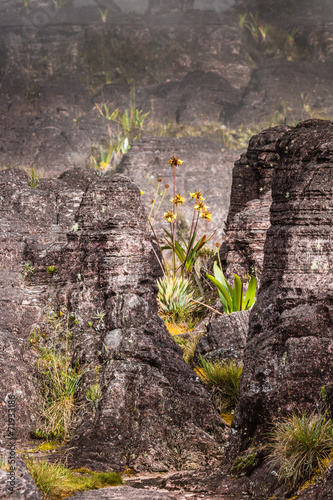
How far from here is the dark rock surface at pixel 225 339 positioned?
699 cm

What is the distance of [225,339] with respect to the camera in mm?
7137

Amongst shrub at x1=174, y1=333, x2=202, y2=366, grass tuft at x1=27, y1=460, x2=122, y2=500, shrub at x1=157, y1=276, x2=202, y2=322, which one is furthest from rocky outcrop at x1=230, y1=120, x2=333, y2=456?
shrub at x1=157, y1=276, x2=202, y2=322

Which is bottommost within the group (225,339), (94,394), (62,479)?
(62,479)

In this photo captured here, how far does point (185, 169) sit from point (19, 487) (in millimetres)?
13854

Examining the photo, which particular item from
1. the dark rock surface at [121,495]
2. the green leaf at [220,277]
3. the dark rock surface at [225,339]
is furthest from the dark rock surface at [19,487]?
the green leaf at [220,277]

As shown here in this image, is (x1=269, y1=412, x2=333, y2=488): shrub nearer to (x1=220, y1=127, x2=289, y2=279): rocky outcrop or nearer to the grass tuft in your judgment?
the grass tuft

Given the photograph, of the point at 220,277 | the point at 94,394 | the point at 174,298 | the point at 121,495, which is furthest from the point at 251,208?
the point at 121,495

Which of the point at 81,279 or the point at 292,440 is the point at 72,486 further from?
the point at 81,279

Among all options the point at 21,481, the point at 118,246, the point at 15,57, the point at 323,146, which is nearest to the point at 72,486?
the point at 21,481

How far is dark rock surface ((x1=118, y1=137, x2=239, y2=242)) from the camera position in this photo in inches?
623

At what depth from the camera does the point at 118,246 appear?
229 inches

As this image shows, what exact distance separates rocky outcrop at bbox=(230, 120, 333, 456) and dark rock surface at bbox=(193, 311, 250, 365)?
7.96 ft

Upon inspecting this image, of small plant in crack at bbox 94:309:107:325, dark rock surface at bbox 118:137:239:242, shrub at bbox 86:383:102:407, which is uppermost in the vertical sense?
dark rock surface at bbox 118:137:239:242

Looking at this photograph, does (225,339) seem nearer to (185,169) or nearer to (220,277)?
(220,277)
